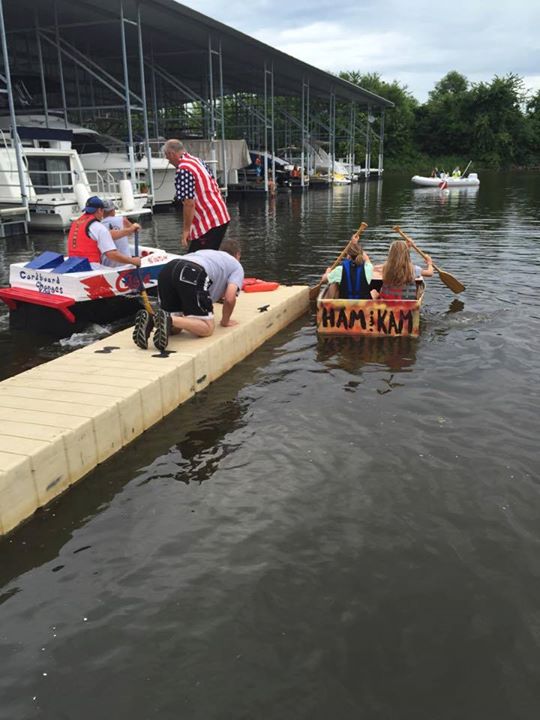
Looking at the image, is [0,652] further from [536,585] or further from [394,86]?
[394,86]

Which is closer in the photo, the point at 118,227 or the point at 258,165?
the point at 118,227

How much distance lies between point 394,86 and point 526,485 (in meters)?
90.4

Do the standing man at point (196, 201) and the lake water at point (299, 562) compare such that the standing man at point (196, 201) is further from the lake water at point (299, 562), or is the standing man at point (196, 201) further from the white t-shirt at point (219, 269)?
the lake water at point (299, 562)

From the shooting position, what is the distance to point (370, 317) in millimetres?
8055

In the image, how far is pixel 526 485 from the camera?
445 centimetres

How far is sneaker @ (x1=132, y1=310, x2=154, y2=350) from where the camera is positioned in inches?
246

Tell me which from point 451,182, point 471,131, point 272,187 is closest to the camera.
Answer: point 272,187

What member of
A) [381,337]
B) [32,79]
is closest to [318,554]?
[381,337]

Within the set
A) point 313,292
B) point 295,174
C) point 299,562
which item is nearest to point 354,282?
point 313,292

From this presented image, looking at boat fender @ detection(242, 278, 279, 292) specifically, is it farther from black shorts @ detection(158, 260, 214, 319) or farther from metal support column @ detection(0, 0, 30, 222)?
metal support column @ detection(0, 0, 30, 222)

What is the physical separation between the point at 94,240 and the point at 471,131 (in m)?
80.2

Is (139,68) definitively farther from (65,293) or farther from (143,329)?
(143,329)

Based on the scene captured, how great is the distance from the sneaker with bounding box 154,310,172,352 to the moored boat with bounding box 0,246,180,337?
6.19 ft

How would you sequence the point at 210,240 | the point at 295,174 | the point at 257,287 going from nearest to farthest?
the point at 210,240 → the point at 257,287 → the point at 295,174
